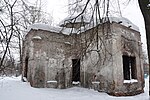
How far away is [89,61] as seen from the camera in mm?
10594

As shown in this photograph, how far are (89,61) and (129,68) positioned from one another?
8.96 feet

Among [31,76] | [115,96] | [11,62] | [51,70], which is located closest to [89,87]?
[115,96]

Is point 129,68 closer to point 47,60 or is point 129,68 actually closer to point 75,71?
point 75,71

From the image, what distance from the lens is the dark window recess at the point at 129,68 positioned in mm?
10489

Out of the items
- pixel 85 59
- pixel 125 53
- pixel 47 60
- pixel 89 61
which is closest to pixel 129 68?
pixel 125 53

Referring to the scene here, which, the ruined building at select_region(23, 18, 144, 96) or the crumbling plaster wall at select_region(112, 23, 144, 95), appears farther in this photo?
the ruined building at select_region(23, 18, 144, 96)

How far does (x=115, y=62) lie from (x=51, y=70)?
4139mm

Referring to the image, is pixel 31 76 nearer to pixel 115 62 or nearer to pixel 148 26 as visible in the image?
pixel 115 62

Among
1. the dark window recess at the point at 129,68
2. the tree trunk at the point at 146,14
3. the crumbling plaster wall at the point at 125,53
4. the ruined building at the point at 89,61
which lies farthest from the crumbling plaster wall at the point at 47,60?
the tree trunk at the point at 146,14

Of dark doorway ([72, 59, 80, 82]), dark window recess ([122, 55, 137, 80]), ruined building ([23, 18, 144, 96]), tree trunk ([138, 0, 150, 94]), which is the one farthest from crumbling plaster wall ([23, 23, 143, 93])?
tree trunk ([138, 0, 150, 94])

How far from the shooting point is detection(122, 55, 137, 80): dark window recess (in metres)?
10.5

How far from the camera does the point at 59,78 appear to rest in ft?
36.2

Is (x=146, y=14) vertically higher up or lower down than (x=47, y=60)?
higher up

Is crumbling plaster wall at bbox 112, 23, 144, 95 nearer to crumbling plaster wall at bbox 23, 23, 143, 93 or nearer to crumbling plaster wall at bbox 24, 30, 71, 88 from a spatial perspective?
crumbling plaster wall at bbox 23, 23, 143, 93
